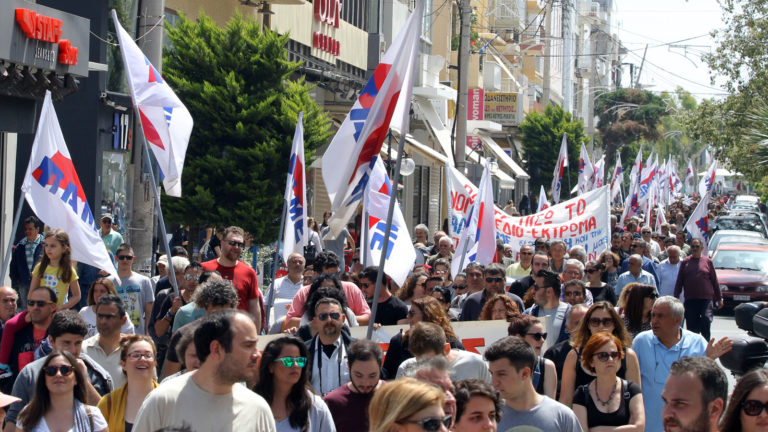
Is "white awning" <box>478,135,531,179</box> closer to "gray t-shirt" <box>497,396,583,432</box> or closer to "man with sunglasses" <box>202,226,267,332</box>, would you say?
"man with sunglasses" <box>202,226,267,332</box>

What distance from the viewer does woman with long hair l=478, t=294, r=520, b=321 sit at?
362 inches

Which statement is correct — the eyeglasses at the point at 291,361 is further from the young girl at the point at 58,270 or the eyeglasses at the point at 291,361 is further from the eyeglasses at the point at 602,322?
the young girl at the point at 58,270

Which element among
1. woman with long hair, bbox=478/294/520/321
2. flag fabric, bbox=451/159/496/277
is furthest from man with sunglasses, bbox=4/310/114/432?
flag fabric, bbox=451/159/496/277

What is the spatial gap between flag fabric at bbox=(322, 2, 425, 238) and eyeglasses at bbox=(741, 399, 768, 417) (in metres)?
3.86

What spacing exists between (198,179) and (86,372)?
40.5 ft

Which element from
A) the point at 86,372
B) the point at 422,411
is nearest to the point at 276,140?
the point at 86,372

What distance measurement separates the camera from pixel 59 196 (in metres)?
10.2

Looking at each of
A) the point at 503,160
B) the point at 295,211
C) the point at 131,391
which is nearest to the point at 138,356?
the point at 131,391

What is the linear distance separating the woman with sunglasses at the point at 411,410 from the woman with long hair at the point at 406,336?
336 cm

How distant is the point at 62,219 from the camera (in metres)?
10.1

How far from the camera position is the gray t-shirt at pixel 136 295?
10742mm

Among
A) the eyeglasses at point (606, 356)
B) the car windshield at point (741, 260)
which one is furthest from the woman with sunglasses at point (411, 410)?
the car windshield at point (741, 260)

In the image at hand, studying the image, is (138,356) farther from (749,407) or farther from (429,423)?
(749,407)

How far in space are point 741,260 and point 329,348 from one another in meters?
17.3
